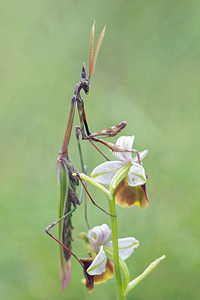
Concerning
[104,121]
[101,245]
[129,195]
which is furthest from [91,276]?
[104,121]

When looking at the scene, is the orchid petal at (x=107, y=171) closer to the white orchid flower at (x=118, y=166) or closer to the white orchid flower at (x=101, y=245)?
the white orchid flower at (x=118, y=166)

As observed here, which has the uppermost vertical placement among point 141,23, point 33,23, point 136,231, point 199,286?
point 33,23

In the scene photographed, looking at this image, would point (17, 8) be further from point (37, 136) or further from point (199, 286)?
point (199, 286)

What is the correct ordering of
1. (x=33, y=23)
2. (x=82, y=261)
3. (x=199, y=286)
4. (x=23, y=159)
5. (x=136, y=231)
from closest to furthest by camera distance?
(x=82, y=261) → (x=199, y=286) → (x=136, y=231) → (x=23, y=159) → (x=33, y=23)

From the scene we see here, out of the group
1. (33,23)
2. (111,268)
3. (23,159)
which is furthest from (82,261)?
(33,23)

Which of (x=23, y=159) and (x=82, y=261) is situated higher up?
(x=23, y=159)
